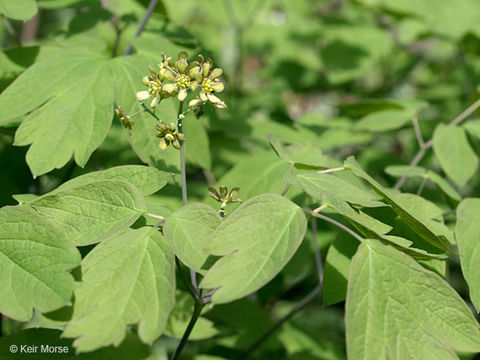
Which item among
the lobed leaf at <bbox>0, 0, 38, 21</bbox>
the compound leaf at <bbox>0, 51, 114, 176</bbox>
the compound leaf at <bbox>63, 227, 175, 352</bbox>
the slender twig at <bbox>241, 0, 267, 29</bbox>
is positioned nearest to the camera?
the compound leaf at <bbox>63, 227, 175, 352</bbox>

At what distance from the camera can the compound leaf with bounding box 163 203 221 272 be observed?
88cm

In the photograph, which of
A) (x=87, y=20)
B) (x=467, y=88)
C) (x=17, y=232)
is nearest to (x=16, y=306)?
(x=17, y=232)

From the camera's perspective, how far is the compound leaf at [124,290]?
802 mm

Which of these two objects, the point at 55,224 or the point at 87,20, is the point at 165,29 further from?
the point at 55,224

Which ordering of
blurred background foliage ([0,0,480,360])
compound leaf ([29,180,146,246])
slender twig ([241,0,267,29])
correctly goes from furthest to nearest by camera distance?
slender twig ([241,0,267,29])
blurred background foliage ([0,0,480,360])
compound leaf ([29,180,146,246])

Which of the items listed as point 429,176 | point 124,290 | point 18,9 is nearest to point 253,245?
point 124,290

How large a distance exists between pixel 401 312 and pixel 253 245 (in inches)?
12.0

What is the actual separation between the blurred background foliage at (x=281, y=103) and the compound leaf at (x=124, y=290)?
19 cm

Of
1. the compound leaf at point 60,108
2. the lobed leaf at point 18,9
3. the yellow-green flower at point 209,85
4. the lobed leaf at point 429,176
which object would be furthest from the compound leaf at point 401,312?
the lobed leaf at point 18,9

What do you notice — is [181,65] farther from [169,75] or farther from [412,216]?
[412,216]

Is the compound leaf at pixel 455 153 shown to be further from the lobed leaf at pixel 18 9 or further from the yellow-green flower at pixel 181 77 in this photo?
the lobed leaf at pixel 18 9

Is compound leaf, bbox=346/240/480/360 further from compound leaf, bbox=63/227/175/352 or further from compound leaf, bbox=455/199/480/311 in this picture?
compound leaf, bbox=63/227/175/352

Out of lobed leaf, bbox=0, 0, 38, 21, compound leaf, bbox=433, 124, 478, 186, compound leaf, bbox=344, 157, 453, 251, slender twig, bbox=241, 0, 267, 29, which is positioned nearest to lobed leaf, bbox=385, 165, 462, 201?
compound leaf, bbox=433, 124, 478, 186

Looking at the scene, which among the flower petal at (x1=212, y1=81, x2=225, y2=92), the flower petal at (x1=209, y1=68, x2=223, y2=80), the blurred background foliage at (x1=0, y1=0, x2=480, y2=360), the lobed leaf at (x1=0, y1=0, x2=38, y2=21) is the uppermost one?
the flower petal at (x1=209, y1=68, x2=223, y2=80)
